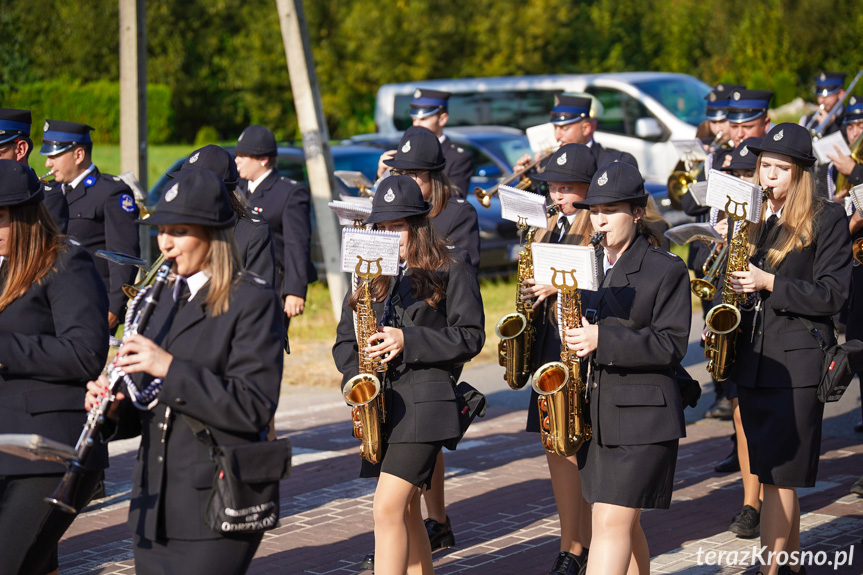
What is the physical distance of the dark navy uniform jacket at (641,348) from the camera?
4754mm

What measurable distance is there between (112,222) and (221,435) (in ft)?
14.0

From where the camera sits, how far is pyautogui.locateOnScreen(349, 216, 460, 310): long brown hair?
516 centimetres

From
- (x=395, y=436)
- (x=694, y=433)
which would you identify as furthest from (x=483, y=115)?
(x=395, y=436)

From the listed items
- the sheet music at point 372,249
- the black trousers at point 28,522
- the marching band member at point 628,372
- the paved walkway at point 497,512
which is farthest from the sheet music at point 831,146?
the black trousers at point 28,522

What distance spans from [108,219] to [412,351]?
3536 mm

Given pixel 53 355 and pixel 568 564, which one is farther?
pixel 568 564

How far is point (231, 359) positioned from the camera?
3840mm

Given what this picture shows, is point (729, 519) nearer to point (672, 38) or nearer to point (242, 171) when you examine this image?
point (242, 171)

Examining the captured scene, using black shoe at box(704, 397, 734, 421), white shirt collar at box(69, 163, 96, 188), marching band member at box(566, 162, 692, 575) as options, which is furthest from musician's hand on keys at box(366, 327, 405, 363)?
black shoe at box(704, 397, 734, 421)

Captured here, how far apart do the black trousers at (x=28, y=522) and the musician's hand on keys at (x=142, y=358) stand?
0.91 m

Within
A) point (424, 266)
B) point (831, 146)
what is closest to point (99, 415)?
point (424, 266)

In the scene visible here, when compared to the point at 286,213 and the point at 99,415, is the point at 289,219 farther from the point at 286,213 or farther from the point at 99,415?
the point at 99,415

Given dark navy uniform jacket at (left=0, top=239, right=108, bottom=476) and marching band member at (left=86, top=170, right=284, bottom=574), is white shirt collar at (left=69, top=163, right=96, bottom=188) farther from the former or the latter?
marching band member at (left=86, top=170, right=284, bottom=574)

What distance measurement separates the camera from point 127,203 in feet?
25.6
